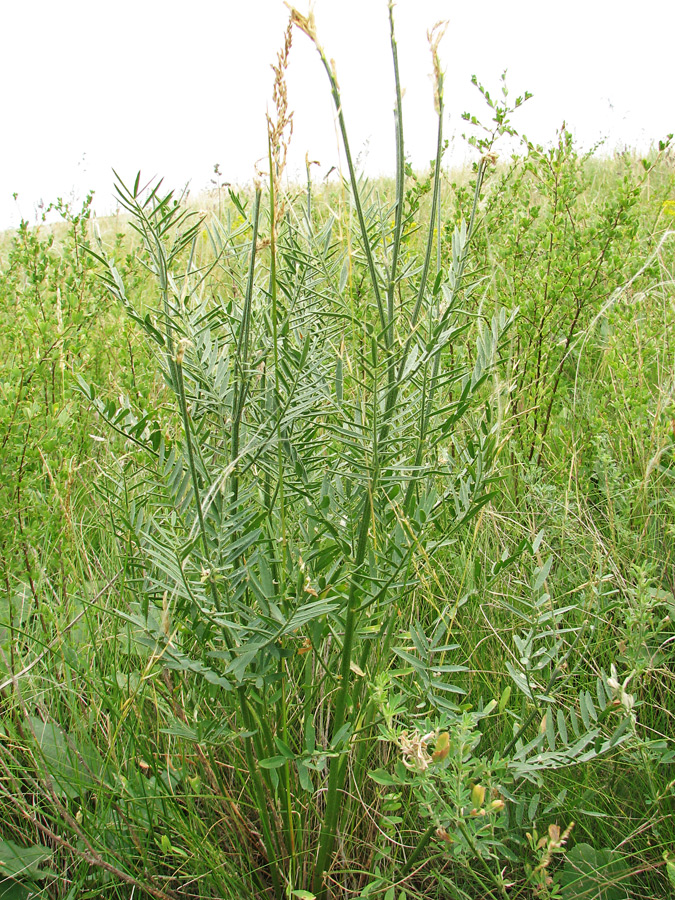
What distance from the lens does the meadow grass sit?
1.01 meters

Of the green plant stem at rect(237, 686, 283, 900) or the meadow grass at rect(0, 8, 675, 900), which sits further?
the green plant stem at rect(237, 686, 283, 900)

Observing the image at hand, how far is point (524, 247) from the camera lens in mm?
2574

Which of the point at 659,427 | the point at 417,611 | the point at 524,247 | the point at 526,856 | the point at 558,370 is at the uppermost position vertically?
the point at 524,247

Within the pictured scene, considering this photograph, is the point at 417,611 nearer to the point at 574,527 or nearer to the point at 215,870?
the point at 574,527

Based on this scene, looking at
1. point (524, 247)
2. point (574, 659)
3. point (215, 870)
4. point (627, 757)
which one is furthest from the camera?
point (524, 247)

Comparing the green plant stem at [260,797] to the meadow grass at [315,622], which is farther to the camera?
the green plant stem at [260,797]

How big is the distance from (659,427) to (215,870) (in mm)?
1597

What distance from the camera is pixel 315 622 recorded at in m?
1.10

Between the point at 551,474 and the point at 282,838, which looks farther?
the point at 551,474

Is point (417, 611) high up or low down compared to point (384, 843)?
up

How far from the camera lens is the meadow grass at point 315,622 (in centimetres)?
101

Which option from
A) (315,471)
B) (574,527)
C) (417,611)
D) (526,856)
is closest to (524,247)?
(574,527)

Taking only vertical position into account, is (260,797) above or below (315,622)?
below

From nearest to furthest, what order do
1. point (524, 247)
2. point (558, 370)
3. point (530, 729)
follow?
1. point (530, 729)
2. point (558, 370)
3. point (524, 247)
